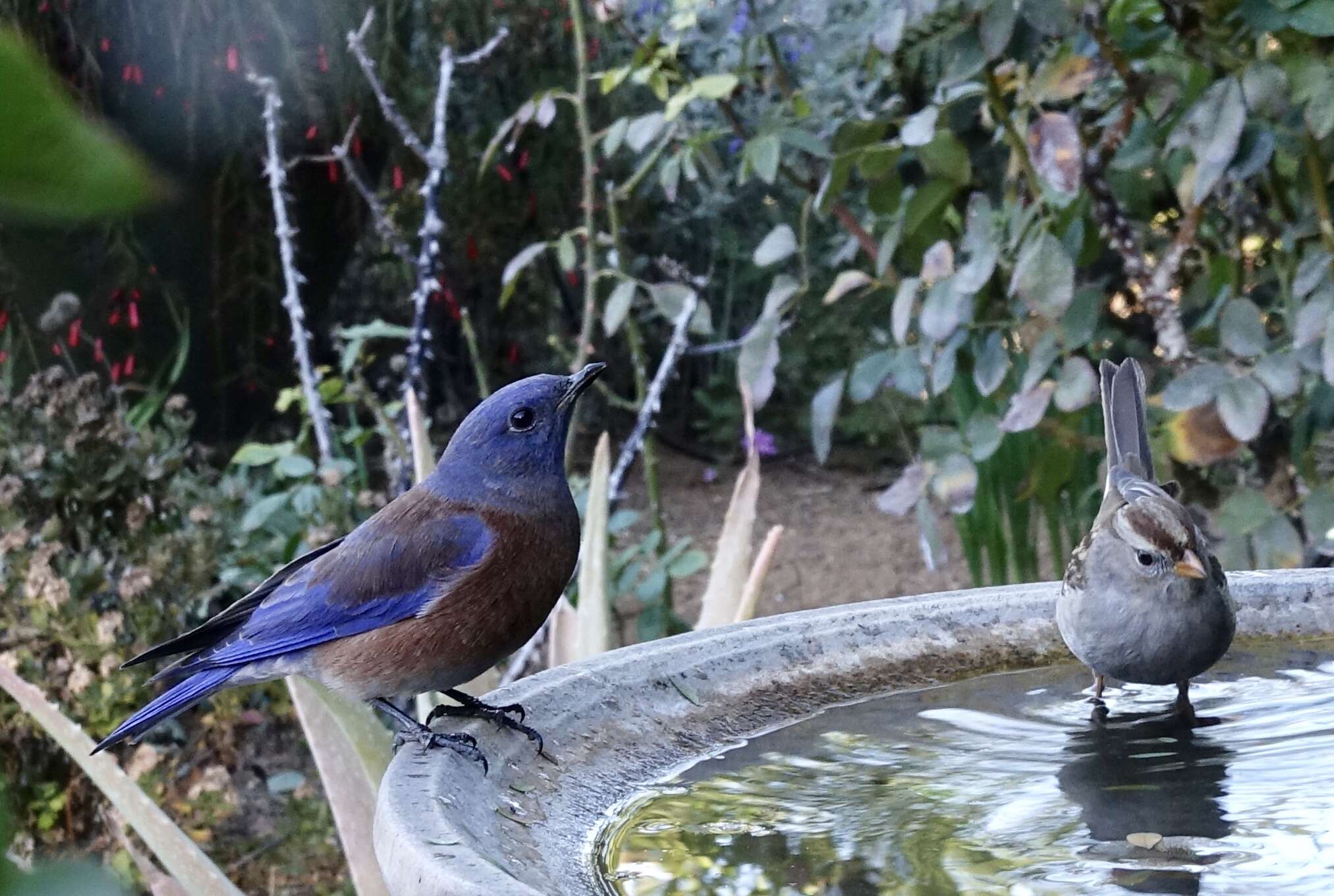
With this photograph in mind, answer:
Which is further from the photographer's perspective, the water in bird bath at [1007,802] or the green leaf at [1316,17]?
the green leaf at [1316,17]

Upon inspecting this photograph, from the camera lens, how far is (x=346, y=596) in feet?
6.77

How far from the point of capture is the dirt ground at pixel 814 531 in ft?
18.1

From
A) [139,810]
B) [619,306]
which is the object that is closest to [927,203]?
[619,306]

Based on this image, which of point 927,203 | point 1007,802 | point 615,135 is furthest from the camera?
point 615,135

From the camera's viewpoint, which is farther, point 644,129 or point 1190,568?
point 644,129

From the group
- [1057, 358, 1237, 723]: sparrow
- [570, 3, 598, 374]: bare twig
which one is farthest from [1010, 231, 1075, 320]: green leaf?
[570, 3, 598, 374]: bare twig

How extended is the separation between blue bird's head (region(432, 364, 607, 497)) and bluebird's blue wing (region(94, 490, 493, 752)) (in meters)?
0.08

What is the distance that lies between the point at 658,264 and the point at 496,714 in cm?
279

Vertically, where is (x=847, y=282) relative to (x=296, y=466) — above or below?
above

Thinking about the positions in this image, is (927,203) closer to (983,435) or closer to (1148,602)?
(983,435)

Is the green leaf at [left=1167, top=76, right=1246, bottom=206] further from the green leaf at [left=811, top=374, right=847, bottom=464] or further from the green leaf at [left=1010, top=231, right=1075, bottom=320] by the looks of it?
the green leaf at [left=811, top=374, right=847, bottom=464]

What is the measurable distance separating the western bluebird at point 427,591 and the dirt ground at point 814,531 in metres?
3.02

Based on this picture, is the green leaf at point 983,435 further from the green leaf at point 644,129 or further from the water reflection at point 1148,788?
the water reflection at point 1148,788

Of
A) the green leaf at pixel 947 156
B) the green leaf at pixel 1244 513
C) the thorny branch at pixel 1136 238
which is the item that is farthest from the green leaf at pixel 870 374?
the green leaf at pixel 1244 513
